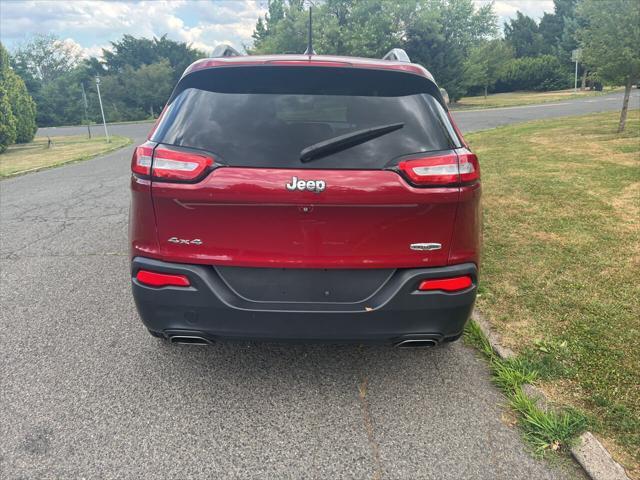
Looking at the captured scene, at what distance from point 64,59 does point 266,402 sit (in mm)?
79358

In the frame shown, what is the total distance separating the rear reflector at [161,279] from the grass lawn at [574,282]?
6.80ft

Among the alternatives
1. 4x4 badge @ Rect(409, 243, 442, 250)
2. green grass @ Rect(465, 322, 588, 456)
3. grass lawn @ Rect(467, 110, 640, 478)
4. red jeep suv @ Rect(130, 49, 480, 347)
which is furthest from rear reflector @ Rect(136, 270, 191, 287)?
grass lawn @ Rect(467, 110, 640, 478)

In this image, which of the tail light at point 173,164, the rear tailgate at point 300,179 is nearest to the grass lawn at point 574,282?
the rear tailgate at point 300,179

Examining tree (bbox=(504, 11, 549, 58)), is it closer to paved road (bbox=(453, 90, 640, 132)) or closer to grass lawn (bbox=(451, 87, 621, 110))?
grass lawn (bbox=(451, 87, 621, 110))

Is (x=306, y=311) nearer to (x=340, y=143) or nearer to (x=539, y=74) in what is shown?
(x=340, y=143)

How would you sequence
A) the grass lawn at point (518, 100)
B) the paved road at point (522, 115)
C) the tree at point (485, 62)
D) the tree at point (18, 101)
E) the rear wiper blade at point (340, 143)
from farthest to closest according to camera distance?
the tree at point (485, 62), the grass lawn at point (518, 100), the paved road at point (522, 115), the tree at point (18, 101), the rear wiper blade at point (340, 143)

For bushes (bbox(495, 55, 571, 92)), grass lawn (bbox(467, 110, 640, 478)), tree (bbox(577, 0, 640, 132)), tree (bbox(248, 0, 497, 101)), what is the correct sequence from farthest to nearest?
1. bushes (bbox(495, 55, 571, 92))
2. tree (bbox(248, 0, 497, 101))
3. tree (bbox(577, 0, 640, 132))
4. grass lawn (bbox(467, 110, 640, 478))

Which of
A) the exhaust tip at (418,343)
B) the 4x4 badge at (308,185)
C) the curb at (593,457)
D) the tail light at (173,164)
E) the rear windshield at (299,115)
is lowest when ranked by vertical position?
the curb at (593,457)

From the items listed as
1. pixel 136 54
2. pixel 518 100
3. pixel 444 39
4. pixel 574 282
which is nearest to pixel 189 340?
pixel 574 282

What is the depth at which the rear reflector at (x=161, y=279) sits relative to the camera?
222 centimetres

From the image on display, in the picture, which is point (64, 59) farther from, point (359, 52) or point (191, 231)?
point (191, 231)

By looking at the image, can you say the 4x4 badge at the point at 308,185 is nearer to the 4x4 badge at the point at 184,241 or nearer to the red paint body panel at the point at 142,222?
the 4x4 badge at the point at 184,241

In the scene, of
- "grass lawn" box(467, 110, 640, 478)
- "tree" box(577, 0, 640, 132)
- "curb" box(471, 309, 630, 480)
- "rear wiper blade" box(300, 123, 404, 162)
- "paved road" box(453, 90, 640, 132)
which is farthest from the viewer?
"paved road" box(453, 90, 640, 132)

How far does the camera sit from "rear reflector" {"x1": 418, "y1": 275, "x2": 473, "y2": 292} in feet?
7.26
